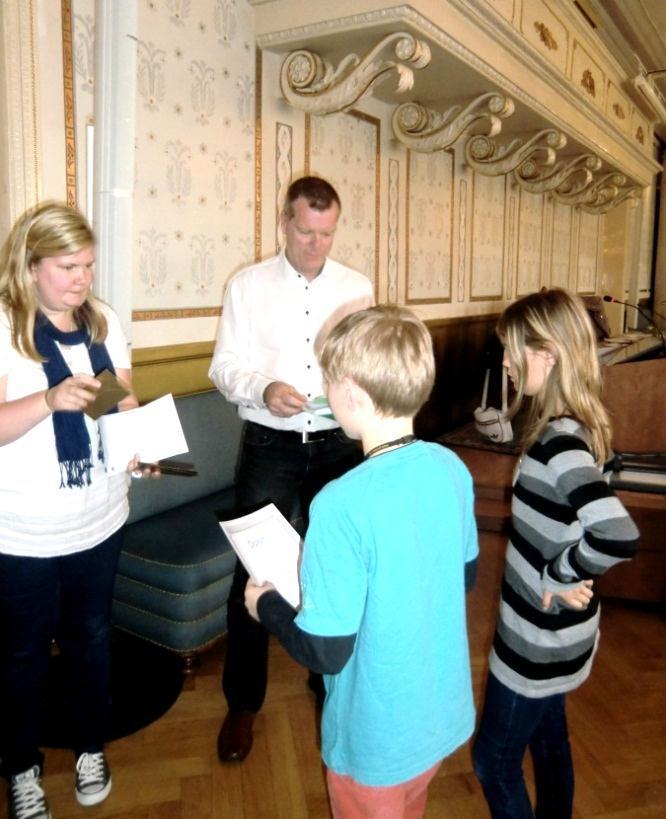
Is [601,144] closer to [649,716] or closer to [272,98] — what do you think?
[272,98]

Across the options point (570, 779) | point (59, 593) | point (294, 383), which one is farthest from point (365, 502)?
point (294, 383)

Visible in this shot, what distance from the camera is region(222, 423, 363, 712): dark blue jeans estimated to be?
2.07 m

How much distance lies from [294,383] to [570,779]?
129 cm

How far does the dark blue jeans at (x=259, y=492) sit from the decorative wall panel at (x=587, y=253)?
5865 mm

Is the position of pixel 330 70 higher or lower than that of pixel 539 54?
lower

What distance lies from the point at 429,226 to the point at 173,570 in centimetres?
282

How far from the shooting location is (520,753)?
1407 mm

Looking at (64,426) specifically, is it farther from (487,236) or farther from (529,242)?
(529,242)

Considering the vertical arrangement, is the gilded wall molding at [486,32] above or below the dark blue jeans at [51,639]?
above

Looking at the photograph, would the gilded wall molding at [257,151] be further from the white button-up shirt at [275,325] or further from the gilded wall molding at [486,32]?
the white button-up shirt at [275,325]

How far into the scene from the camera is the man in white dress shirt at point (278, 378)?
205 cm

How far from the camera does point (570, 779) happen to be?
4.89 ft

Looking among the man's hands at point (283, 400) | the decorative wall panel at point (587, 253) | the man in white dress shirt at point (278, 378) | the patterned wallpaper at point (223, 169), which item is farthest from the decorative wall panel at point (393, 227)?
the decorative wall panel at point (587, 253)

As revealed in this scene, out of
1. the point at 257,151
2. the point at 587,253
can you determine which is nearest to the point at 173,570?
the point at 257,151
